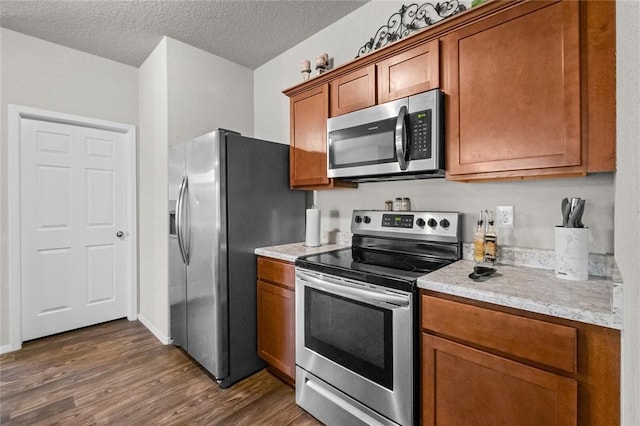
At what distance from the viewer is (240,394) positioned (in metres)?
2.03

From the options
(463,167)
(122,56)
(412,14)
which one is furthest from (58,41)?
(463,167)

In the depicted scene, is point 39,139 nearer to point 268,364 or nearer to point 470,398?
point 268,364

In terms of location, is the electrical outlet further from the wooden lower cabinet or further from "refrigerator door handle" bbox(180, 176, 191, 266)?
"refrigerator door handle" bbox(180, 176, 191, 266)

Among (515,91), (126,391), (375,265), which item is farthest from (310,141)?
(126,391)

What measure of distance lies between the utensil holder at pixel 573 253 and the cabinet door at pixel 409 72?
94cm

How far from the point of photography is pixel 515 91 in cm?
136

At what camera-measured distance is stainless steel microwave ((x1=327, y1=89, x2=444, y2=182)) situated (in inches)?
62.7

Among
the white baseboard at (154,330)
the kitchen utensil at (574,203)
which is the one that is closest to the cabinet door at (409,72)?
the kitchen utensil at (574,203)

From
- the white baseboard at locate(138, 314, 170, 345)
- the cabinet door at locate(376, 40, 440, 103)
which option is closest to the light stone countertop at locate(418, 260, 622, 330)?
the cabinet door at locate(376, 40, 440, 103)

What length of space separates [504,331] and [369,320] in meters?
0.59

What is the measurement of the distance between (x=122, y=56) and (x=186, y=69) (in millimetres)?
856

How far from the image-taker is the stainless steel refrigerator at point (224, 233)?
6.89ft

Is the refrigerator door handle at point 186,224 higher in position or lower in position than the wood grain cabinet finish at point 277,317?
higher

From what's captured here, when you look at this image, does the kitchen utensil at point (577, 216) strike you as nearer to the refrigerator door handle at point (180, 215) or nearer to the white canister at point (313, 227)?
the white canister at point (313, 227)
